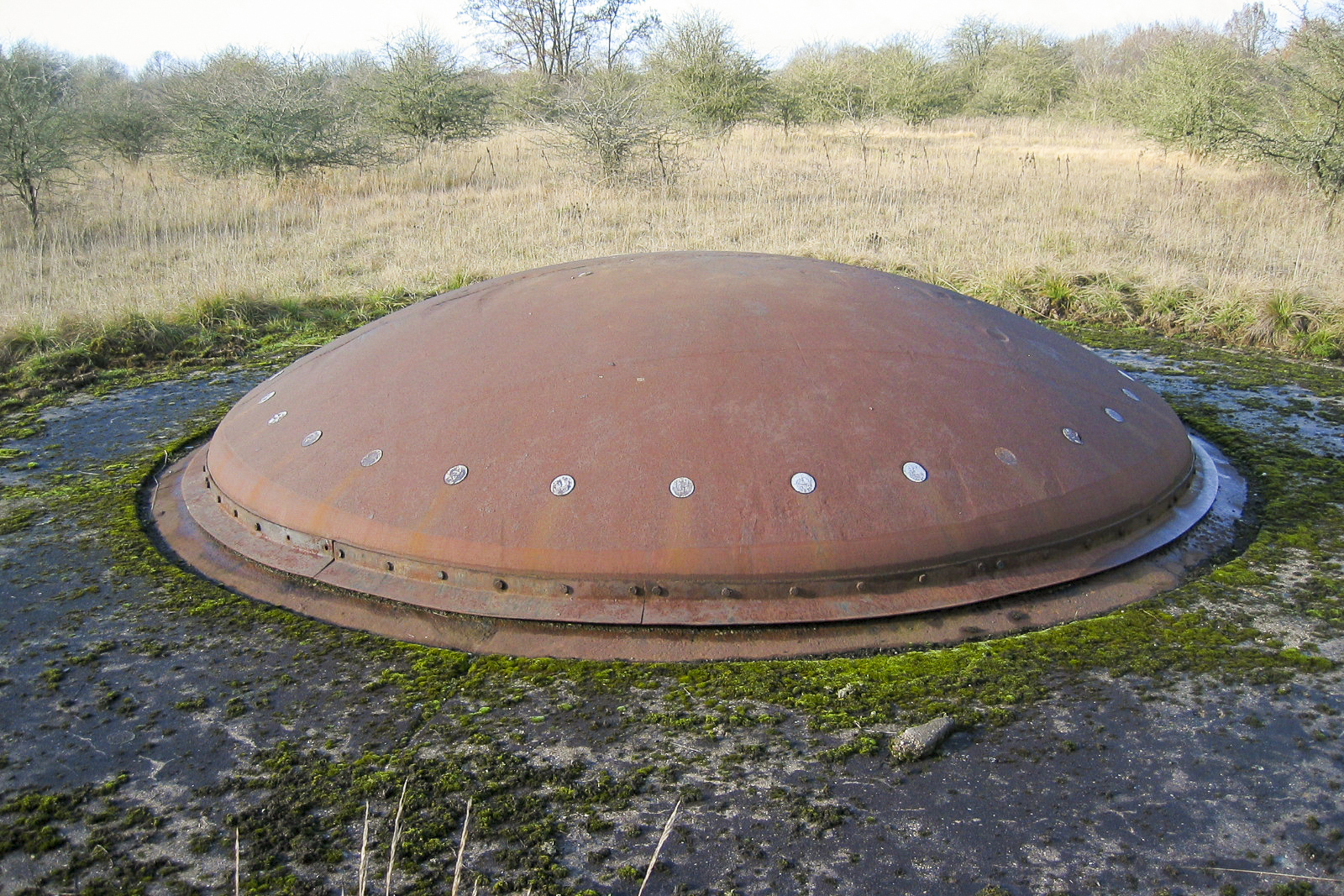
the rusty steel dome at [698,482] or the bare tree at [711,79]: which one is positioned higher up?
the bare tree at [711,79]

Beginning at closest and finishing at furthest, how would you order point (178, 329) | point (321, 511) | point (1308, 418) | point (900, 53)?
point (321, 511) < point (1308, 418) < point (178, 329) < point (900, 53)

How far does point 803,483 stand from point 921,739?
2.49ft

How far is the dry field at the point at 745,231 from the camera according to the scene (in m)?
6.87

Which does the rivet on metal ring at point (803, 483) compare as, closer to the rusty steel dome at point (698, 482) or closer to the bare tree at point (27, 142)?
the rusty steel dome at point (698, 482)

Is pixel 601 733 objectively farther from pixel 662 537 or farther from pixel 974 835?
pixel 974 835

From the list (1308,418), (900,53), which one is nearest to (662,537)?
(1308,418)

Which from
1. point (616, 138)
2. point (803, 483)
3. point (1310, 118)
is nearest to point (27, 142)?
point (616, 138)

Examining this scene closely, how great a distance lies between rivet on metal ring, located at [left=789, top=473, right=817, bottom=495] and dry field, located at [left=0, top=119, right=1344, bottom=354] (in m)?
4.61

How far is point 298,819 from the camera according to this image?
186cm

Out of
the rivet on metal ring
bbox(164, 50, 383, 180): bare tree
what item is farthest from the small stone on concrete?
bbox(164, 50, 383, 180): bare tree

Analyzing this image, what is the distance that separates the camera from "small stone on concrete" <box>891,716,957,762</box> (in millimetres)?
1988

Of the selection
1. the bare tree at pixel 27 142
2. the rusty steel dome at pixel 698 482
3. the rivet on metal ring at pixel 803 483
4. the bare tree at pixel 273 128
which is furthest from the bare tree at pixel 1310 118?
the bare tree at pixel 27 142

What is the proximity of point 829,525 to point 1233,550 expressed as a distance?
143 cm

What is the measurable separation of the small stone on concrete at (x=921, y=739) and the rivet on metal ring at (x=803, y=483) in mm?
688
